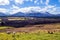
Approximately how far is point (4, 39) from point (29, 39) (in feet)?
17.1

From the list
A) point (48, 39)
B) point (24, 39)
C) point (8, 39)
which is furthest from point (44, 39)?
point (8, 39)

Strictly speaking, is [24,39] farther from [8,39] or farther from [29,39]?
[8,39]

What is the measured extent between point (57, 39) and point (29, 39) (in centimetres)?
510

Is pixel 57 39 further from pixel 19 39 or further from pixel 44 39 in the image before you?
→ pixel 19 39

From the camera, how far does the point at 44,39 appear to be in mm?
33250

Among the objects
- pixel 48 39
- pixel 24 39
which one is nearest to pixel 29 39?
pixel 24 39

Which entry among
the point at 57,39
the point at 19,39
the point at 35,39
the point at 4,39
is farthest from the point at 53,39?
the point at 4,39

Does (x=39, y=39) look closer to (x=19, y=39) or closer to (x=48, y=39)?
(x=48, y=39)

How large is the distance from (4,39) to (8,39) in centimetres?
117

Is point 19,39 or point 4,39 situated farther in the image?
point 19,39

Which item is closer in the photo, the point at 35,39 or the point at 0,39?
the point at 0,39

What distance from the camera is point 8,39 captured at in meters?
31.3

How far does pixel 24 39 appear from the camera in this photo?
3347 centimetres

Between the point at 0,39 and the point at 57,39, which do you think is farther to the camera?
the point at 57,39
